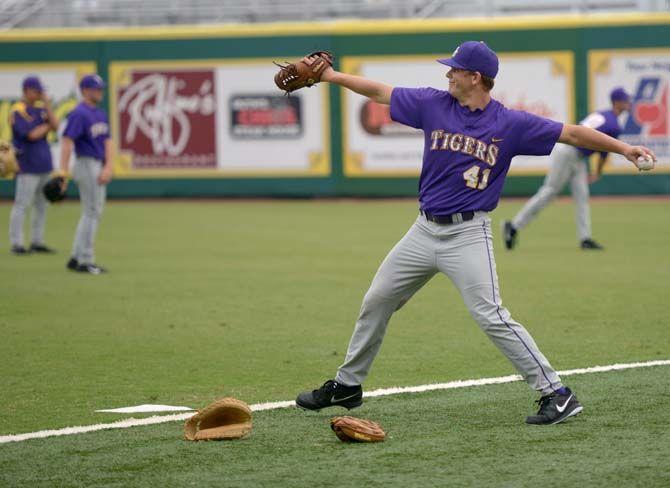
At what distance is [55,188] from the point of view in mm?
15148

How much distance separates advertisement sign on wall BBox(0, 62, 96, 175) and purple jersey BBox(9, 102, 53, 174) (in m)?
7.59

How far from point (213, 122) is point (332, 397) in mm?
17714

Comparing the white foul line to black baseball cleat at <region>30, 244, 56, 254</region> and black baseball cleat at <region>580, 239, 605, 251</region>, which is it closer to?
black baseball cleat at <region>580, 239, 605, 251</region>

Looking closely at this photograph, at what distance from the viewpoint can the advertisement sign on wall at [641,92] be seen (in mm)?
22875

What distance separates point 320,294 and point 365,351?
5.34 metres

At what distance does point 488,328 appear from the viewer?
22.3ft

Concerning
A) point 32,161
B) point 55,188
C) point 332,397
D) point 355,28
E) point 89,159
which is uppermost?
point 355,28

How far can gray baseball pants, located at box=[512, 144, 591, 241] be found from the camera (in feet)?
52.3

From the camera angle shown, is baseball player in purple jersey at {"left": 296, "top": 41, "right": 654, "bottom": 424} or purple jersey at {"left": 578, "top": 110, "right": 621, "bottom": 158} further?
purple jersey at {"left": 578, "top": 110, "right": 621, "bottom": 158}

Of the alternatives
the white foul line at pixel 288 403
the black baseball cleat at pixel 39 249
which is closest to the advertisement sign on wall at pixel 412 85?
the black baseball cleat at pixel 39 249

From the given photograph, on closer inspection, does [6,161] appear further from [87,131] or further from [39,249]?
[87,131]

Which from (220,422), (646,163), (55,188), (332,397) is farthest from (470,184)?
(55,188)

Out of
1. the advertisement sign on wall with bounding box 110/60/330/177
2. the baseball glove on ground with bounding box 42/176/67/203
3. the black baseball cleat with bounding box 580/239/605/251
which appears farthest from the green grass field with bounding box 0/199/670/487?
the advertisement sign on wall with bounding box 110/60/330/177

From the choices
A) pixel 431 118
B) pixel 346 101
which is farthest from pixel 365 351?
pixel 346 101
